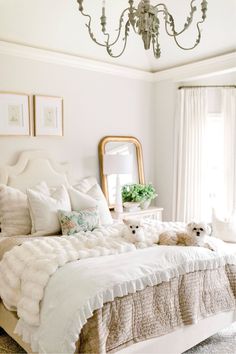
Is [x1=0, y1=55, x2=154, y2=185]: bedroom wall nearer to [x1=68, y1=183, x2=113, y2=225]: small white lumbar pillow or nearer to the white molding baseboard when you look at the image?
the white molding baseboard

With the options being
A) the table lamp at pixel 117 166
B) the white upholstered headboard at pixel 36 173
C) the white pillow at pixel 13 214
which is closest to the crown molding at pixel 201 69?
the table lamp at pixel 117 166

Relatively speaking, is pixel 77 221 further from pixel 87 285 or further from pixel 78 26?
pixel 78 26

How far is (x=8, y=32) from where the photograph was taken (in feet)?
12.2

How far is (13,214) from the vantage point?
3330mm

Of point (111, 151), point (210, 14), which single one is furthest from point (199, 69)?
point (111, 151)

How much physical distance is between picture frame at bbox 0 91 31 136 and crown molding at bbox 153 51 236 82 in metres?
1.99

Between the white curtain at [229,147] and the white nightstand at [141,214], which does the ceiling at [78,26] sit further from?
the white nightstand at [141,214]

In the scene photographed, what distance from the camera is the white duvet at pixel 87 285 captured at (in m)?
1.96

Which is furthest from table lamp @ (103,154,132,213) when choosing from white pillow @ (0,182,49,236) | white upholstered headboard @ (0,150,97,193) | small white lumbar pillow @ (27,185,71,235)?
white pillow @ (0,182,49,236)

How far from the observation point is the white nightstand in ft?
13.9

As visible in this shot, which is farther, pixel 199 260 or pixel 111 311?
pixel 199 260

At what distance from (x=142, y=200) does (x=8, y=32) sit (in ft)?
7.86

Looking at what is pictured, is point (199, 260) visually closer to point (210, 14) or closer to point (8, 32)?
point (210, 14)

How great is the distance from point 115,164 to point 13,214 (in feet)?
4.54
